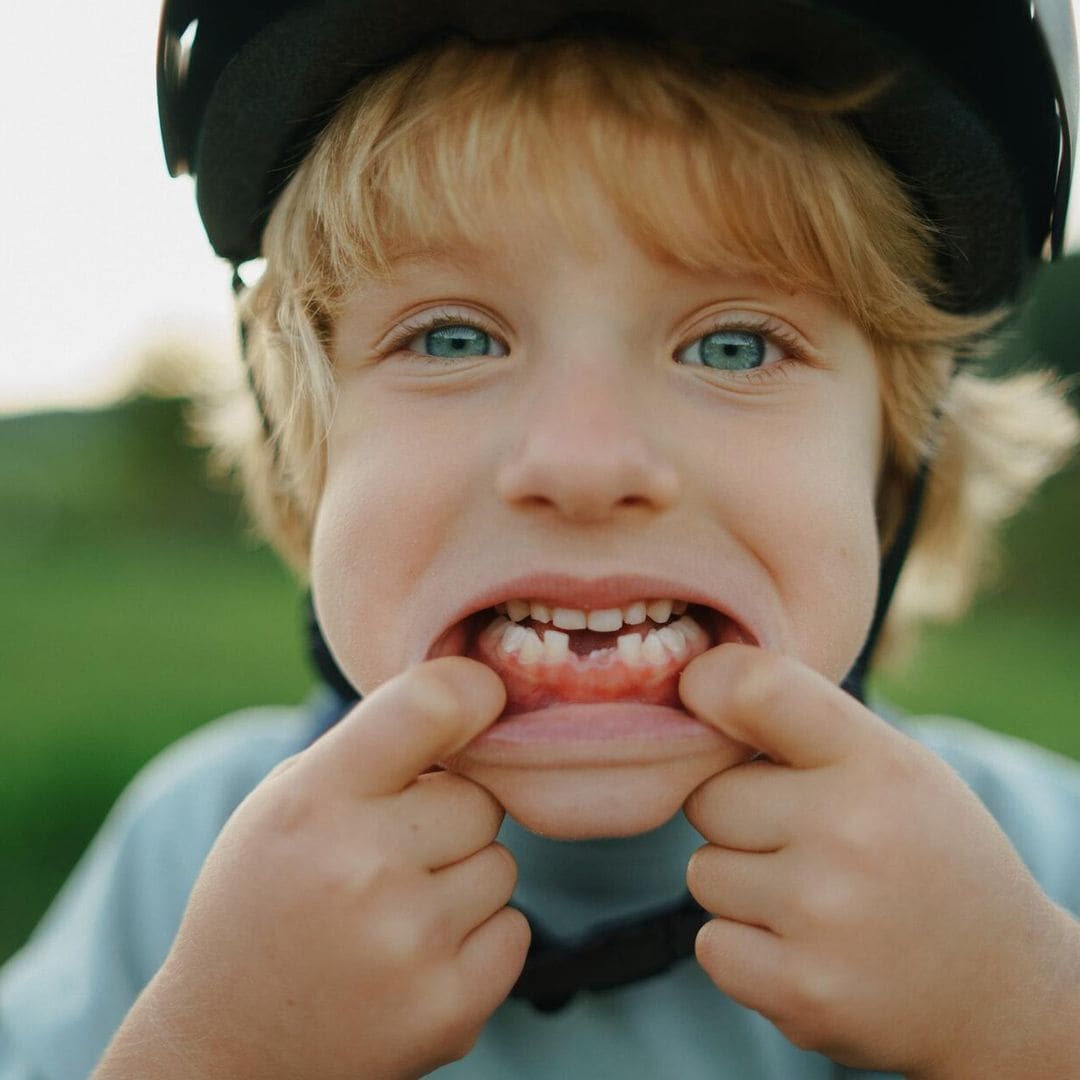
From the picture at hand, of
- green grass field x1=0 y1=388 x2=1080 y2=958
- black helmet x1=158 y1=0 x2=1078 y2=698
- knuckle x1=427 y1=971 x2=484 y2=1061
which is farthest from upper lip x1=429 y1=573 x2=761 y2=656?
green grass field x1=0 y1=388 x2=1080 y2=958

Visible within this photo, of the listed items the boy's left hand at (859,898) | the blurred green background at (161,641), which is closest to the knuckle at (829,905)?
the boy's left hand at (859,898)

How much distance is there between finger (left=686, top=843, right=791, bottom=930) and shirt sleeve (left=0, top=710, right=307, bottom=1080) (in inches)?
42.4

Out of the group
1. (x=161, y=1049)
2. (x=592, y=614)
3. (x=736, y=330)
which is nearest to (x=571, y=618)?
(x=592, y=614)

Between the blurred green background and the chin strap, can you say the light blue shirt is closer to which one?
the chin strap

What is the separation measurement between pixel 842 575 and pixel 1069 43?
95cm

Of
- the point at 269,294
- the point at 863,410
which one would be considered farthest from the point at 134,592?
the point at 863,410

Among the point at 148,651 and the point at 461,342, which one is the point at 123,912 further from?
the point at 148,651

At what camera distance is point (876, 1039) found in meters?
1.28

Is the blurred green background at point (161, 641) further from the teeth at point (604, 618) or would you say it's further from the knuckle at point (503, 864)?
the knuckle at point (503, 864)

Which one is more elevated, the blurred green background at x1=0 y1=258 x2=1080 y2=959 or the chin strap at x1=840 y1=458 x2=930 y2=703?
the chin strap at x1=840 y1=458 x2=930 y2=703

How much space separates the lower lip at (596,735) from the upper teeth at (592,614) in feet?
0.34

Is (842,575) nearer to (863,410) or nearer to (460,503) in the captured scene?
(863,410)

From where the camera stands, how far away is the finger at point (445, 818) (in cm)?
130

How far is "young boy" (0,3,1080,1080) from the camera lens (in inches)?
50.5
